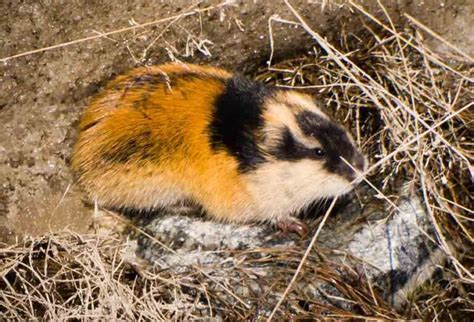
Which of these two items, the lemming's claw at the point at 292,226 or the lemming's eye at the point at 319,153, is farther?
the lemming's claw at the point at 292,226

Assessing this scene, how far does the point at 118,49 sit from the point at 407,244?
1.71 m

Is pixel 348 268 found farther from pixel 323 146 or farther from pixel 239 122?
pixel 239 122

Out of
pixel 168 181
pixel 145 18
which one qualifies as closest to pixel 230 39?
pixel 145 18

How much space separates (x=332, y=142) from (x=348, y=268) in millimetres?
594

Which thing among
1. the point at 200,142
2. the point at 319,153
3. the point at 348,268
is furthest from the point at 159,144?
the point at 348,268

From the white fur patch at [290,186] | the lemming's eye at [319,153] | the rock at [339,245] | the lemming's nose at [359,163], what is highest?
the lemming's eye at [319,153]

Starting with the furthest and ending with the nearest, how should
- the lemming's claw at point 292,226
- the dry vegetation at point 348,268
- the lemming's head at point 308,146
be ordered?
the lemming's claw at point 292,226, the lemming's head at point 308,146, the dry vegetation at point 348,268

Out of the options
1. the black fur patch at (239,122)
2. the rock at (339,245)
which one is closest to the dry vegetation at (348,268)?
the rock at (339,245)

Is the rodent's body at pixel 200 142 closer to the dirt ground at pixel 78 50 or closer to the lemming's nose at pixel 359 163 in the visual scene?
the lemming's nose at pixel 359 163

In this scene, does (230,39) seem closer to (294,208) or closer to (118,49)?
(118,49)

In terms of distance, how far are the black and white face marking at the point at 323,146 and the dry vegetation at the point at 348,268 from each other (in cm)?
14

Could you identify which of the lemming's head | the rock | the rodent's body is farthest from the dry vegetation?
the rodent's body

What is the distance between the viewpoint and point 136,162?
5.04m

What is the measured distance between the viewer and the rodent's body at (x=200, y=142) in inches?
197
